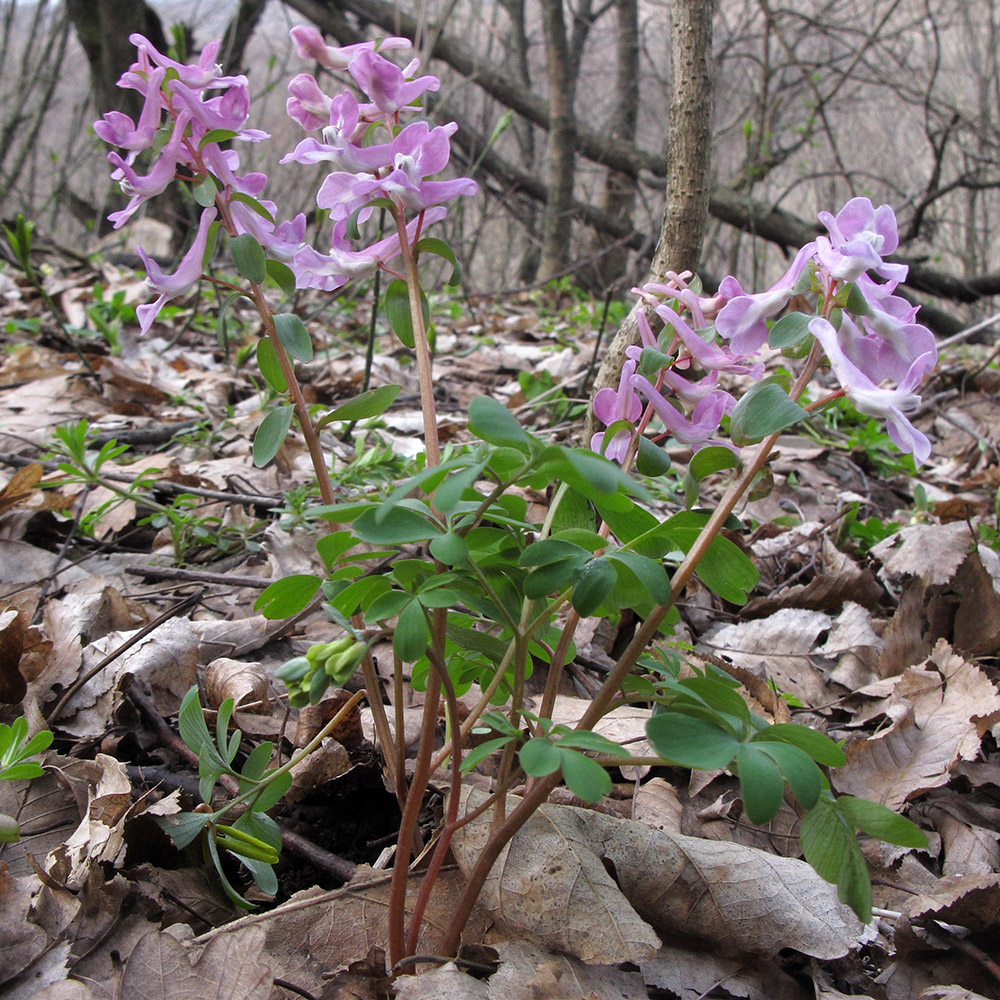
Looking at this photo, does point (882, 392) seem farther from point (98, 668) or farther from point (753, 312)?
point (98, 668)

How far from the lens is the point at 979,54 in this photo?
977 cm

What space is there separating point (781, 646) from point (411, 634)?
1.38 metres

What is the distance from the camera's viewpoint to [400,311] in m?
1.19

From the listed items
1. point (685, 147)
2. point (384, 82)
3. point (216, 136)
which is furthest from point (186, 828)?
point (685, 147)

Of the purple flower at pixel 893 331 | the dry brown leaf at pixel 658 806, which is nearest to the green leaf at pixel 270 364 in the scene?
the purple flower at pixel 893 331

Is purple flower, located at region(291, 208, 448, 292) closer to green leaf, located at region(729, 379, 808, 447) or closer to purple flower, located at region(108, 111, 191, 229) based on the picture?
purple flower, located at region(108, 111, 191, 229)

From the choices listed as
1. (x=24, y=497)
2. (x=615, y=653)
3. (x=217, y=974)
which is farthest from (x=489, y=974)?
(x=24, y=497)

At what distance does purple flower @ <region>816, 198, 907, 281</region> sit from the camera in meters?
0.89

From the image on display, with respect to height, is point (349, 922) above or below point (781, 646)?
below

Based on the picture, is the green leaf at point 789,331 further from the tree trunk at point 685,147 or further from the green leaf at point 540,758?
the tree trunk at point 685,147

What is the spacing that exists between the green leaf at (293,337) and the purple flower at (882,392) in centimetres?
68

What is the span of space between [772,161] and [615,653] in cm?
652

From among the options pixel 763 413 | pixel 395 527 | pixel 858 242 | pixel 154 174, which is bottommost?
pixel 395 527

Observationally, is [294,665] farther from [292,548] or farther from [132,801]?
[292,548]
